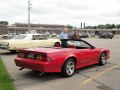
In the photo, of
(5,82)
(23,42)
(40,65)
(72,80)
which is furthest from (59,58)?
(23,42)

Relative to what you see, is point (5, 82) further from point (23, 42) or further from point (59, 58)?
point (23, 42)

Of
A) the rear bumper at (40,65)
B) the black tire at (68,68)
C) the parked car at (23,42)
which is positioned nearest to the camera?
the rear bumper at (40,65)

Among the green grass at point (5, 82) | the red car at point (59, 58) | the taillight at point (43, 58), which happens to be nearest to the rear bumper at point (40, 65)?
the red car at point (59, 58)

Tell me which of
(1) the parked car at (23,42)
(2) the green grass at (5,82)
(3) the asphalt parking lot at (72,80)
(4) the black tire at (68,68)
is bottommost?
(3) the asphalt parking lot at (72,80)

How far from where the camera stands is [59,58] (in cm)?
761

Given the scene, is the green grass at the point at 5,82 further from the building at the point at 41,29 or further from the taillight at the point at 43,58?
the building at the point at 41,29

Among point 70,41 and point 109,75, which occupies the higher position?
point 70,41

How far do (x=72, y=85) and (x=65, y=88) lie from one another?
1.32ft

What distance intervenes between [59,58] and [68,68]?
64cm

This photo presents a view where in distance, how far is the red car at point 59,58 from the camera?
7378mm

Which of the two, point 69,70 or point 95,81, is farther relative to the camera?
point 69,70

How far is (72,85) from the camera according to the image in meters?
6.86

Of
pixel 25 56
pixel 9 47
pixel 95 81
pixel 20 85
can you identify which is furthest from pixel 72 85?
pixel 9 47

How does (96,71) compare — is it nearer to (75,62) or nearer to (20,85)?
(75,62)
